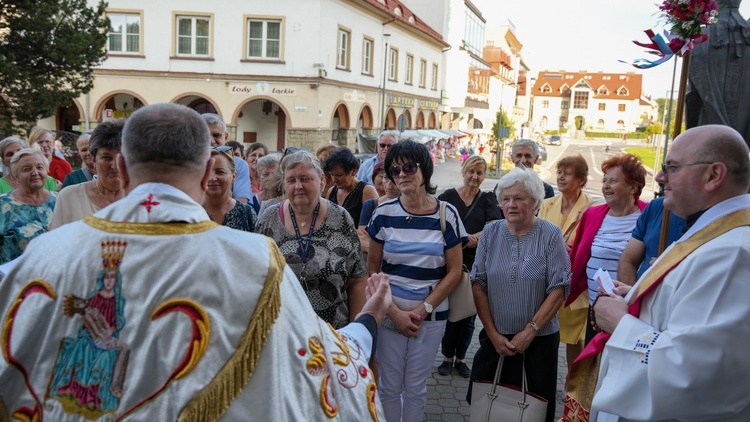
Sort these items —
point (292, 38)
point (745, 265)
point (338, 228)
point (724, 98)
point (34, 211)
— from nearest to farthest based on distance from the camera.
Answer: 1. point (745, 265)
2. point (338, 228)
3. point (724, 98)
4. point (34, 211)
5. point (292, 38)

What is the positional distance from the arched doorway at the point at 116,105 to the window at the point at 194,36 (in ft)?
11.1

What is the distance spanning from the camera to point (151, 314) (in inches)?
67.1

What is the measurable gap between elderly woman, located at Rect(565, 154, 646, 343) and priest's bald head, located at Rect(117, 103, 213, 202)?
12.3 ft

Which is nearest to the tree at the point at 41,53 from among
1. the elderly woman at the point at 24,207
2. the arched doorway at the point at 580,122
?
the elderly woman at the point at 24,207


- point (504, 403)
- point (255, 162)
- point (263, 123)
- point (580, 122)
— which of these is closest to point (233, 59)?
point (263, 123)

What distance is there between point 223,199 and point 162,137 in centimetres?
235

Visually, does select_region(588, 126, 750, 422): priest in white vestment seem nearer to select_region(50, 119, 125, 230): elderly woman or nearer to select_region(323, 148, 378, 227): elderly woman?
select_region(50, 119, 125, 230): elderly woman

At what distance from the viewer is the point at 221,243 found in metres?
1.77

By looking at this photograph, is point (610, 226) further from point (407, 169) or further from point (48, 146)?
point (48, 146)

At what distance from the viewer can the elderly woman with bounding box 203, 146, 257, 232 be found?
13.1 feet

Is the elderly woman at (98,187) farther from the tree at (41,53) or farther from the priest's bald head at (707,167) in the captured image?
the tree at (41,53)

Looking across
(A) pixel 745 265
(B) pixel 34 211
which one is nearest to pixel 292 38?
(B) pixel 34 211

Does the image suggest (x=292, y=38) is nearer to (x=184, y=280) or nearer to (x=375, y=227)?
(x=375, y=227)

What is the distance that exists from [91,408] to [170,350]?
29 centimetres
